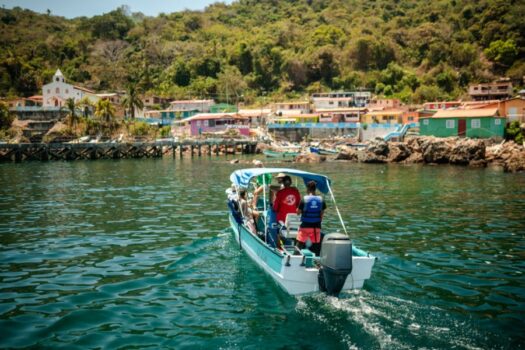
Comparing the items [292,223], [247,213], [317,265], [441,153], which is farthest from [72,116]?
[317,265]

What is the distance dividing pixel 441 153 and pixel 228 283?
47.9m

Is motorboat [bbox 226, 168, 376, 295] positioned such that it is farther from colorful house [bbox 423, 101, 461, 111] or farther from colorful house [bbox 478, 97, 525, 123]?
colorful house [bbox 423, 101, 461, 111]

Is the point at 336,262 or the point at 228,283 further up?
the point at 336,262

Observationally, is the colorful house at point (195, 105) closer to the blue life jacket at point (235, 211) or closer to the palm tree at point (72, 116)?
the palm tree at point (72, 116)

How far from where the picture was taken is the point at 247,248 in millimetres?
15312

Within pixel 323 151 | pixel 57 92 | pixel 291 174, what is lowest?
pixel 291 174

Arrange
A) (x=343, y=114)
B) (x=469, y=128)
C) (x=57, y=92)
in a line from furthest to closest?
1. (x=57, y=92)
2. (x=343, y=114)
3. (x=469, y=128)

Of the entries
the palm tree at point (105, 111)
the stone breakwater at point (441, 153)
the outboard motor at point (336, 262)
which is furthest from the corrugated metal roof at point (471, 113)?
the palm tree at point (105, 111)

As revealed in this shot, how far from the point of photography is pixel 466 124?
61.9m

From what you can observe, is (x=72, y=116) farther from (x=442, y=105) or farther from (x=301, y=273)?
(x=301, y=273)

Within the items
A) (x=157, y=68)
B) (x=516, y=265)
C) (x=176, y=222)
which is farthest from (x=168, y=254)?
(x=157, y=68)

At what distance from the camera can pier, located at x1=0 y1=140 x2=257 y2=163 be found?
226ft

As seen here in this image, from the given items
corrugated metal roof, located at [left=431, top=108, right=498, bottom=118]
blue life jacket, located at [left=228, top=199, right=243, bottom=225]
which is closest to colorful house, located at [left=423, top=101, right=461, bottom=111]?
corrugated metal roof, located at [left=431, top=108, right=498, bottom=118]

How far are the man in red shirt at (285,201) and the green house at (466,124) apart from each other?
5529 centimetres
